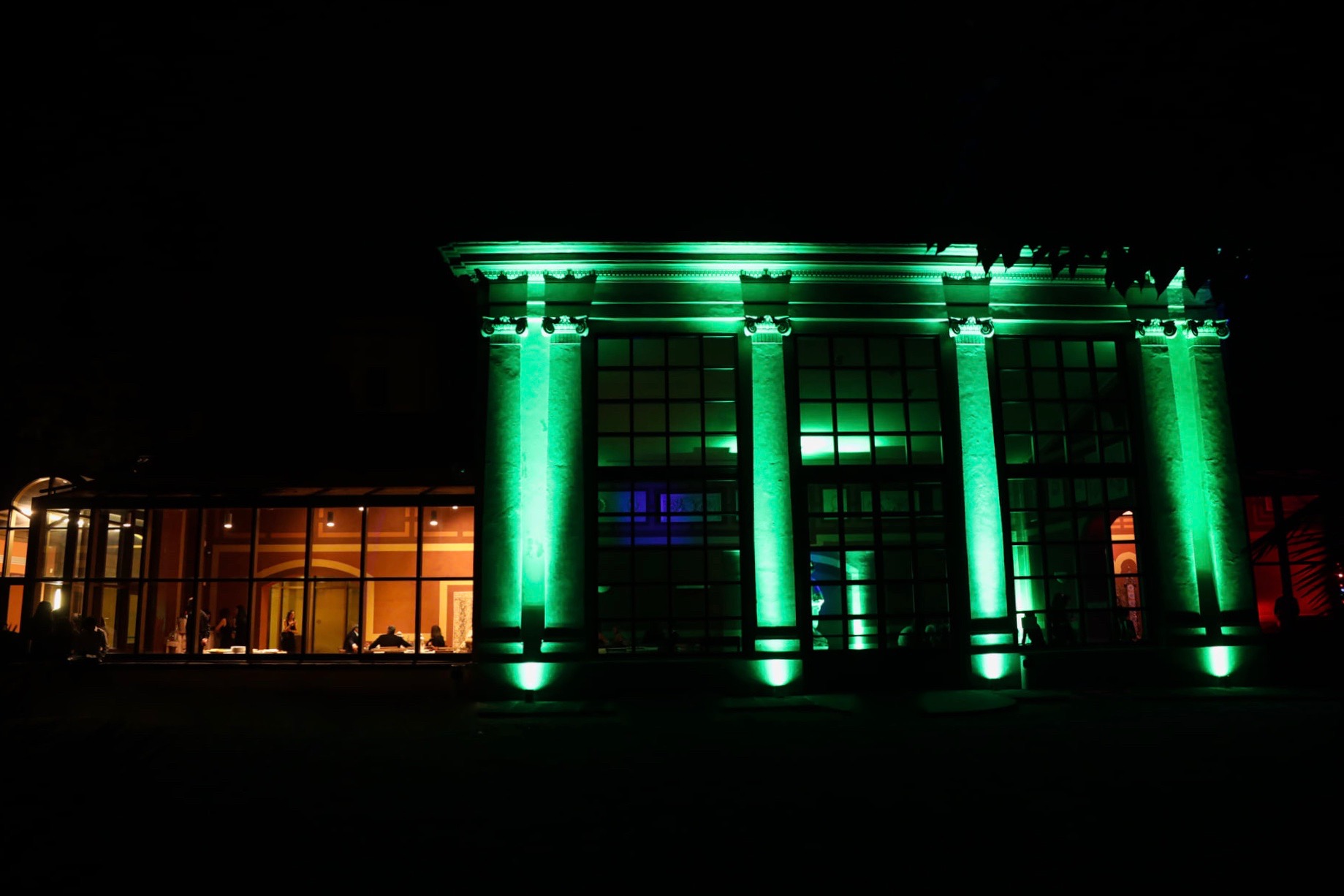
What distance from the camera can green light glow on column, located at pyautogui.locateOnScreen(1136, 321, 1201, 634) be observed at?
57.8 ft

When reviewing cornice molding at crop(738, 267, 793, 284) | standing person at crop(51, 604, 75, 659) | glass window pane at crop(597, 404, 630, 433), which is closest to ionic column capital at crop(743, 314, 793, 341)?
cornice molding at crop(738, 267, 793, 284)

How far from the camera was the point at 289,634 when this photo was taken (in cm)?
1969

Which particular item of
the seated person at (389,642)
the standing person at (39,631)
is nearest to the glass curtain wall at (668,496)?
the seated person at (389,642)

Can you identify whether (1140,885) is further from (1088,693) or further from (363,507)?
(363,507)

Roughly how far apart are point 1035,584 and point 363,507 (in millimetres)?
13519

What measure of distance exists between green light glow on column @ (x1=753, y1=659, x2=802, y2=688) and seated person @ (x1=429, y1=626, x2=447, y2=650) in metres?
6.83

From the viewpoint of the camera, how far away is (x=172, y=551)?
2008 cm

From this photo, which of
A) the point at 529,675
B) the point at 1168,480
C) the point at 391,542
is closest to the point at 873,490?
the point at 1168,480

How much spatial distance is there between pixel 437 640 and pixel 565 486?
5.11m

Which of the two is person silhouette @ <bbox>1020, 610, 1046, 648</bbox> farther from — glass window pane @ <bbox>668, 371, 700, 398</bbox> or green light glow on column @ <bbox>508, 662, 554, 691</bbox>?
green light glow on column @ <bbox>508, 662, 554, 691</bbox>

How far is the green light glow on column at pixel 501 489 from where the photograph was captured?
16.8 meters

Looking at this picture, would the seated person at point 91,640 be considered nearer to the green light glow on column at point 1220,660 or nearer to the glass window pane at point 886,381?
the glass window pane at point 886,381

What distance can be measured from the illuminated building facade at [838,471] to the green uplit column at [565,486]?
1.8 inches

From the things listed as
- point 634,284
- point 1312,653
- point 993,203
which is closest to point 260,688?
point 634,284
